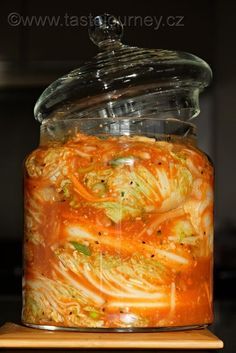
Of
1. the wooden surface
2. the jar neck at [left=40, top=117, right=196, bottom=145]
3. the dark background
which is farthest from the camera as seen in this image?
the dark background

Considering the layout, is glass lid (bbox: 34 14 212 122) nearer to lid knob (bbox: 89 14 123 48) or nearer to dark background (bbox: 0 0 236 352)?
lid knob (bbox: 89 14 123 48)

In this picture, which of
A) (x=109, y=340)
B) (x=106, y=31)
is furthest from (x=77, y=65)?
(x=109, y=340)

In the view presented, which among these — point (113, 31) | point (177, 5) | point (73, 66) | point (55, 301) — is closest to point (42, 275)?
point (55, 301)

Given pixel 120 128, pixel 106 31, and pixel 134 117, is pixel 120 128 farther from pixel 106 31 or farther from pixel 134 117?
pixel 106 31

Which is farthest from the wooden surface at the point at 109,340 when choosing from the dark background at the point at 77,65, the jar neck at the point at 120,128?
the dark background at the point at 77,65

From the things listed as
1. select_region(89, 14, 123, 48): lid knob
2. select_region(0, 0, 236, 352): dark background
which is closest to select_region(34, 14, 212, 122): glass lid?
select_region(89, 14, 123, 48): lid knob

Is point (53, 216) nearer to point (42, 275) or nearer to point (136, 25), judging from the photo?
point (42, 275)
